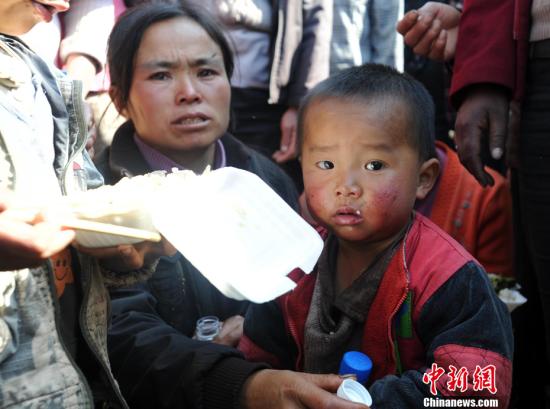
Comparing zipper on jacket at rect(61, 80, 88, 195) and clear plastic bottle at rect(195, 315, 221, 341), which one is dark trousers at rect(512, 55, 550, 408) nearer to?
clear plastic bottle at rect(195, 315, 221, 341)

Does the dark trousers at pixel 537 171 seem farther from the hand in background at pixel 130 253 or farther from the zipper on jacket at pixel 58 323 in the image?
the zipper on jacket at pixel 58 323

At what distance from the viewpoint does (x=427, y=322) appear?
1490 millimetres

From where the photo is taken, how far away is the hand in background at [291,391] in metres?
1.37

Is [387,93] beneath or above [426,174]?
above

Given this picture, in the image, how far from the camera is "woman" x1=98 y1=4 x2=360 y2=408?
1.67 meters

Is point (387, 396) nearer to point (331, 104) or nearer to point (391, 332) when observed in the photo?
point (391, 332)

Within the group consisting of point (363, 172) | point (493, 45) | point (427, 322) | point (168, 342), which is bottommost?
point (168, 342)

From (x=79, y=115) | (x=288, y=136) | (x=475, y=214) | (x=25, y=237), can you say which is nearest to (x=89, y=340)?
(x=25, y=237)

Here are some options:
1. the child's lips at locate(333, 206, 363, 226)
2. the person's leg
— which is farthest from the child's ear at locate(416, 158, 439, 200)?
the person's leg

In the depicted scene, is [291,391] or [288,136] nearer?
[291,391]

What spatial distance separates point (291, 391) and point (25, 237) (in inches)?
31.2

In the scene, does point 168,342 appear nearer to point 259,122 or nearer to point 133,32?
point 133,32

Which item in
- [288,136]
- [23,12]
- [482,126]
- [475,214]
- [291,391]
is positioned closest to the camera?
[23,12]

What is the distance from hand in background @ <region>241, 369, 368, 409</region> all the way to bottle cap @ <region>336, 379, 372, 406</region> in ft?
0.06
